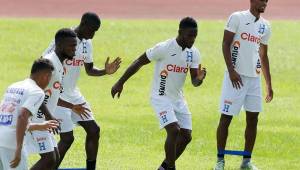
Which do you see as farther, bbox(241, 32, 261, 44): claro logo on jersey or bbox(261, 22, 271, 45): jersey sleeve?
bbox(261, 22, 271, 45): jersey sleeve

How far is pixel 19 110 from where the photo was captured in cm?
1077

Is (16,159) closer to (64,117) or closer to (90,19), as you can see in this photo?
(64,117)

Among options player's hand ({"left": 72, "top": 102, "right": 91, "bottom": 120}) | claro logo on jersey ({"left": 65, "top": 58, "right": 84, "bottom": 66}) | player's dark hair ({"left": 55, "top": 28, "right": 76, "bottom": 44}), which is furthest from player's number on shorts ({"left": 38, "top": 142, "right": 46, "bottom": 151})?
claro logo on jersey ({"left": 65, "top": 58, "right": 84, "bottom": 66})

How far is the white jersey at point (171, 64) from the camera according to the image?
1339 centimetres

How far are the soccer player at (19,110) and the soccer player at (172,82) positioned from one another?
7.78 feet

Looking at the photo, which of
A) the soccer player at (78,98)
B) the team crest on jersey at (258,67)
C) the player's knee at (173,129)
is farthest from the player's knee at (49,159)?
the team crest on jersey at (258,67)

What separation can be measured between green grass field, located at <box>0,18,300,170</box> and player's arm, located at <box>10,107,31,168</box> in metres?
3.79

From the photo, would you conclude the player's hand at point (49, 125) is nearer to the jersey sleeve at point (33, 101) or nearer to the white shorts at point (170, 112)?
the jersey sleeve at point (33, 101)

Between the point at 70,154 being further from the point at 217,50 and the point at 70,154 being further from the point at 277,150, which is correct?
the point at 217,50

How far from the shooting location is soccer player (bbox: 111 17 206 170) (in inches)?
522

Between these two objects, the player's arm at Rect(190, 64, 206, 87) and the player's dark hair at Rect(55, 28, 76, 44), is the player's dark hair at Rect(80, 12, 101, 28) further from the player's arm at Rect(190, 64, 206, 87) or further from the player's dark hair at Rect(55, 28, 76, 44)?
the player's arm at Rect(190, 64, 206, 87)

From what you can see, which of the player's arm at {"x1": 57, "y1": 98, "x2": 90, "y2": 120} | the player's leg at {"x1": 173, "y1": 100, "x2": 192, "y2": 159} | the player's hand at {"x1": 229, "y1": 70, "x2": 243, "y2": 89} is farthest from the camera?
the player's hand at {"x1": 229, "y1": 70, "x2": 243, "y2": 89}

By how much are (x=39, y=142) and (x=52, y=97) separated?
615 millimetres

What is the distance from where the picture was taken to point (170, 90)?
44.2ft
